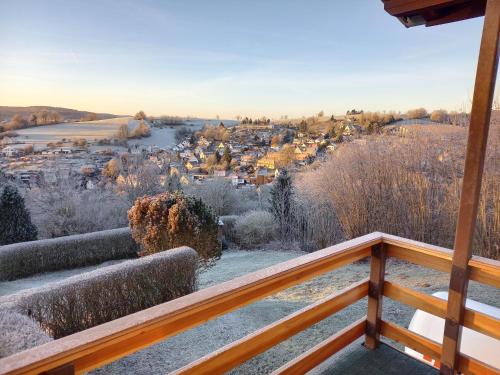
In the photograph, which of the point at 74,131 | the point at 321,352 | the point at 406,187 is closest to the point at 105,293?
the point at 321,352

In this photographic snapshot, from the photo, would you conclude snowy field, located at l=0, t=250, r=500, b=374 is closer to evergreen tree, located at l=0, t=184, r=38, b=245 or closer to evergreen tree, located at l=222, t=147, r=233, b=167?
evergreen tree, located at l=0, t=184, r=38, b=245

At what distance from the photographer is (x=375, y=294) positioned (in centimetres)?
201

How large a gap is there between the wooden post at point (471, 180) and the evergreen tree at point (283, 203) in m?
6.98

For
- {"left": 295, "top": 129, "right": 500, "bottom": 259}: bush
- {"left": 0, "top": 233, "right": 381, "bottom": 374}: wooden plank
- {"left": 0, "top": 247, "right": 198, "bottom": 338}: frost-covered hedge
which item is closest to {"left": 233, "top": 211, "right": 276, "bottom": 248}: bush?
{"left": 295, "top": 129, "right": 500, "bottom": 259}: bush

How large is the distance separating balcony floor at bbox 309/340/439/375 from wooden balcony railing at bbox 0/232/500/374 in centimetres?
8

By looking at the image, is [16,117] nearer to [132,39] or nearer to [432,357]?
[132,39]

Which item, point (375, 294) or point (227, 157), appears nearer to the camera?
point (375, 294)

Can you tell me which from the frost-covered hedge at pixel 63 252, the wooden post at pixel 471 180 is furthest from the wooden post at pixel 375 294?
the frost-covered hedge at pixel 63 252

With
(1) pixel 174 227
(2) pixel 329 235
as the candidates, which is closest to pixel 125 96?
(1) pixel 174 227

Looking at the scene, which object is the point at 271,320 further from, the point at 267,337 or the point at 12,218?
the point at 12,218

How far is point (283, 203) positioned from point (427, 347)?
7110mm

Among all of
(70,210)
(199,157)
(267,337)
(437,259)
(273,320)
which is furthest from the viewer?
(199,157)

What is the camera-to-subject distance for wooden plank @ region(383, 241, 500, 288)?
5.14 ft

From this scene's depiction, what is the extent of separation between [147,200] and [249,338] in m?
5.14
